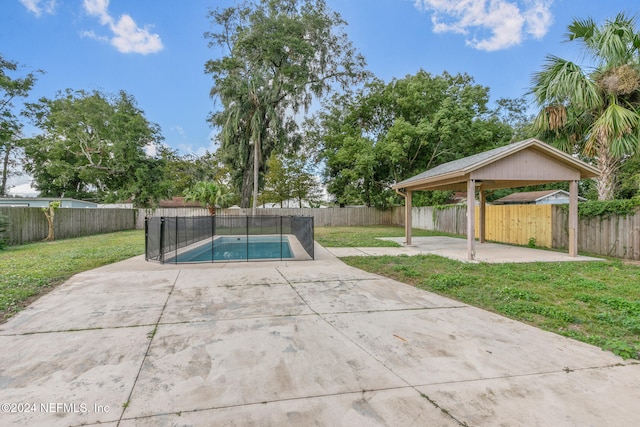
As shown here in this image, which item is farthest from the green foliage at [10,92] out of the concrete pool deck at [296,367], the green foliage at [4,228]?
the concrete pool deck at [296,367]

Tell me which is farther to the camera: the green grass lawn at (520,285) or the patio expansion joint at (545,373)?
the green grass lawn at (520,285)

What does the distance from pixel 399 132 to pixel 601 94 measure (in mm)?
11615

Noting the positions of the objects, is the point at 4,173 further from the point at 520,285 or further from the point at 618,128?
the point at 618,128

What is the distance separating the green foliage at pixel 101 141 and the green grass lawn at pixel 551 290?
1913 centimetres

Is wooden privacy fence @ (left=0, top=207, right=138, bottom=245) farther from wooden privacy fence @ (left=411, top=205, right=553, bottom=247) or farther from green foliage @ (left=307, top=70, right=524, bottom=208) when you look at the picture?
wooden privacy fence @ (left=411, top=205, right=553, bottom=247)

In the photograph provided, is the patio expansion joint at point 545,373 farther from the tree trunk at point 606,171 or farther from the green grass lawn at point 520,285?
the tree trunk at point 606,171

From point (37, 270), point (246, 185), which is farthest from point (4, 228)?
point (246, 185)

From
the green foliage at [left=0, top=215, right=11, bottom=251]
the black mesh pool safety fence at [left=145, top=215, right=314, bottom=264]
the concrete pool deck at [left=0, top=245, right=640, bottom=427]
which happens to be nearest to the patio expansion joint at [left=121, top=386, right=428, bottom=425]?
the concrete pool deck at [left=0, top=245, right=640, bottom=427]

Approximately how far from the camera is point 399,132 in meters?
19.1

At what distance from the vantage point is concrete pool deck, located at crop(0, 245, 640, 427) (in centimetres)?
191

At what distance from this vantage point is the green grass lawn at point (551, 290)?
3342 millimetres

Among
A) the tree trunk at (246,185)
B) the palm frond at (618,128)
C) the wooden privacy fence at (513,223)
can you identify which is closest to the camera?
the palm frond at (618,128)

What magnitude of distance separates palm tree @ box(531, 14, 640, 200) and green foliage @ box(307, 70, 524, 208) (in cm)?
1004

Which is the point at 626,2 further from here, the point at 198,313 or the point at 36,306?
the point at 36,306
